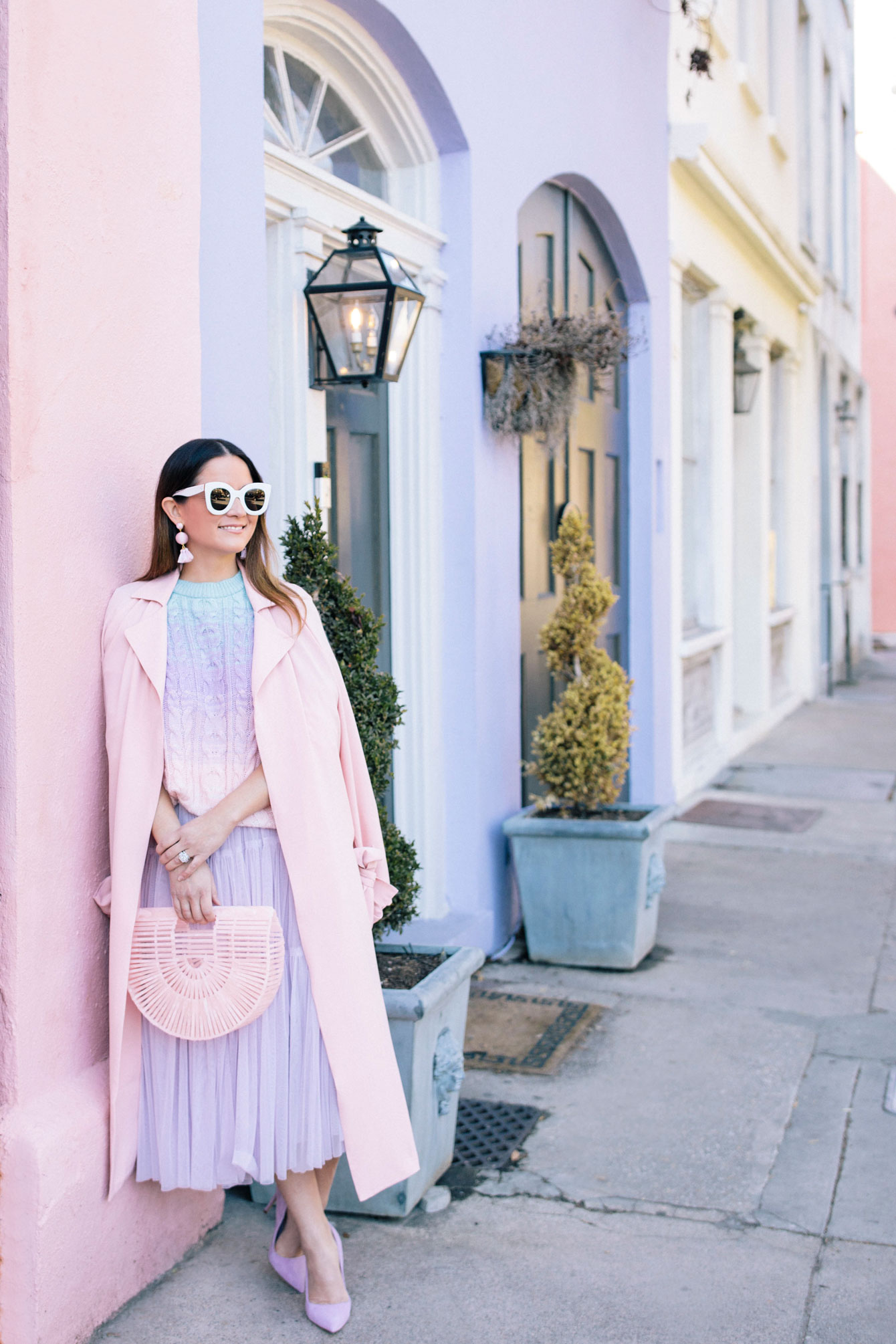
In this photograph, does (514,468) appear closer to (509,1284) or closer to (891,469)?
(509,1284)

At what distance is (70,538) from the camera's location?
9.03 ft

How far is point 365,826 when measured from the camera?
118 inches

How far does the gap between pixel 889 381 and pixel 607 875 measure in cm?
1978

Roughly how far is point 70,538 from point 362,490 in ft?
7.27

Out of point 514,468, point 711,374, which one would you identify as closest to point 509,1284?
point 514,468

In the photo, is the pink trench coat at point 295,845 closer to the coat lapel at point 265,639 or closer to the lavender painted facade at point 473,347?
the coat lapel at point 265,639

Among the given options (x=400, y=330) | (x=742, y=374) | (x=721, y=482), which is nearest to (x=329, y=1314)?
(x=400, y=330)

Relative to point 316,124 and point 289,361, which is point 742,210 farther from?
point 289,361

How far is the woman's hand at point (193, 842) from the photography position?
2.69 meters

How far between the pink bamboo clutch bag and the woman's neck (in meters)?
0.67

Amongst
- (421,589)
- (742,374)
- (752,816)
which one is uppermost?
(742,374)

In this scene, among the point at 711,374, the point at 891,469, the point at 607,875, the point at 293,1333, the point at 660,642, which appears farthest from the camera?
the point at 891,469

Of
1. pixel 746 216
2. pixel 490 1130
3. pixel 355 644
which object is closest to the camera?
pixel 355 644

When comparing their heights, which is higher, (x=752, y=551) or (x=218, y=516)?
(x=752, y=551)
